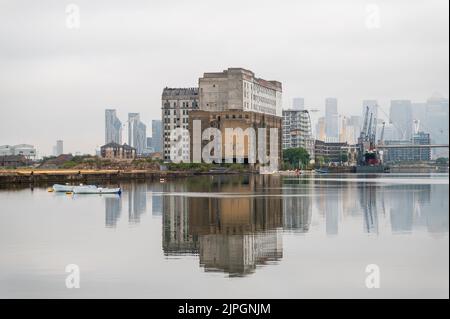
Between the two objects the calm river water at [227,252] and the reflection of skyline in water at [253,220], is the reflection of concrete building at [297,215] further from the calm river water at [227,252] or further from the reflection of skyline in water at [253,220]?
the calm river water at [227,252]

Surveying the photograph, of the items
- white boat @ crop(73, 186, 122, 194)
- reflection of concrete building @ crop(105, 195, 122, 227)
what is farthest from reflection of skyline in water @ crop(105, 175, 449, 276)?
white boat @ crop(73, 186, 122, 194)

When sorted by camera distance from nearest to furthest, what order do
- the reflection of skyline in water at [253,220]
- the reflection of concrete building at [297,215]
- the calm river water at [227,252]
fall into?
the calm river water at [227,252]
the reflection of skyline in water at [253,220]
the reflection of concrete building at [297,215]

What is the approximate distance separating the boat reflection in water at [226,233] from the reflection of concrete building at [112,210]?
404 cm

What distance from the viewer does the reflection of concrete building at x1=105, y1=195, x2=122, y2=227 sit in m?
57.0

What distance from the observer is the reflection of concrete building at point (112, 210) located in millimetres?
56969

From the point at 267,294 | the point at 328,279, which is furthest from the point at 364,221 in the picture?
the point at 267,294

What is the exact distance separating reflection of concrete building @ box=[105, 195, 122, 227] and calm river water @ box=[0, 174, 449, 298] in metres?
0.19

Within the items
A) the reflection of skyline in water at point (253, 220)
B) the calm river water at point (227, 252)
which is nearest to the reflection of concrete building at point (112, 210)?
the reflection of skyline in water at point (253, 220)

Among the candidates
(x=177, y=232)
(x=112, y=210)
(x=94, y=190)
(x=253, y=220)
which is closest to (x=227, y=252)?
(x=177, y=232)

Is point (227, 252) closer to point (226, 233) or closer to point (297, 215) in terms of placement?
point (226, 233)

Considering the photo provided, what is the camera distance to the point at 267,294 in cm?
2816

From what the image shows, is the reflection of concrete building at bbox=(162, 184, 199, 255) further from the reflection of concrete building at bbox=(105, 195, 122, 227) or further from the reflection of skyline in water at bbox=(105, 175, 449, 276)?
the reflection of concrete building at bbox=(105, 195, 122, 227)

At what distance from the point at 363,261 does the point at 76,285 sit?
13701 mm

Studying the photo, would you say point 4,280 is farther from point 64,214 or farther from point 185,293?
point 64,214
